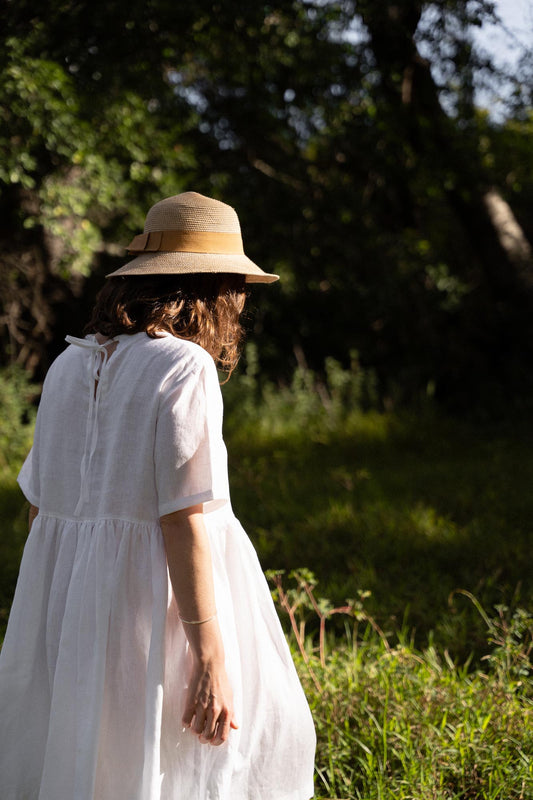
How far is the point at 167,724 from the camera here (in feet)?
5.65

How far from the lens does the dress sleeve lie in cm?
164

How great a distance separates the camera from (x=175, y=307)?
183 cm

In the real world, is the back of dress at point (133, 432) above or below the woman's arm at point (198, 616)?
above

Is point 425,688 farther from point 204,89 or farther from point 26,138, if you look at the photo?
point 204,89

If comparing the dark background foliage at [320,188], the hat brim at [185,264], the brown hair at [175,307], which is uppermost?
the dark background foliage at [320,188]

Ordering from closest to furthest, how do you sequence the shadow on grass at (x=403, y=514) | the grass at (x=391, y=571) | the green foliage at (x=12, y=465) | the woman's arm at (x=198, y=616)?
the woman's arm at (x=198, y=616), the grass at (x=391, y=571), the shadow on grass at (x=403, y=514), the green foliage at (x=12, y=465)

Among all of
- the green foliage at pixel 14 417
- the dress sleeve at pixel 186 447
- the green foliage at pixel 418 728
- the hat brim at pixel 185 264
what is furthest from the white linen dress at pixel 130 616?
the green foliage at pixel 14 417

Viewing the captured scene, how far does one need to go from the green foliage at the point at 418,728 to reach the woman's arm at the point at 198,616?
37.4 inches

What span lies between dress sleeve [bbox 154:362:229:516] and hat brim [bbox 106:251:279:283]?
0.89 feet

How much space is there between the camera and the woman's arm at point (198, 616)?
1619 mm

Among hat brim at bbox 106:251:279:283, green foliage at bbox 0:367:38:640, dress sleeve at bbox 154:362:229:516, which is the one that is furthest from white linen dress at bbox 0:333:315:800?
green foliage at bbox 0:367:38:640

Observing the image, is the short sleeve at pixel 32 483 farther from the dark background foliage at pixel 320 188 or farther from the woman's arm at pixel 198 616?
the dark background foliage at pixel 320 188

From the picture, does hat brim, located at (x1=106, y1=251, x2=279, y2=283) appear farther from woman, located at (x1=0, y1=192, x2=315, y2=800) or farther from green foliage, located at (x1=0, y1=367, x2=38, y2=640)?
green foliage, located at (x1=0, y1=367, x2=38, y2=640)

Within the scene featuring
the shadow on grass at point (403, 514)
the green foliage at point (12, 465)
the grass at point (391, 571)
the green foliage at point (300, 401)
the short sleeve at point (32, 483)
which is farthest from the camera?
the green foliage at point (300, 401)
